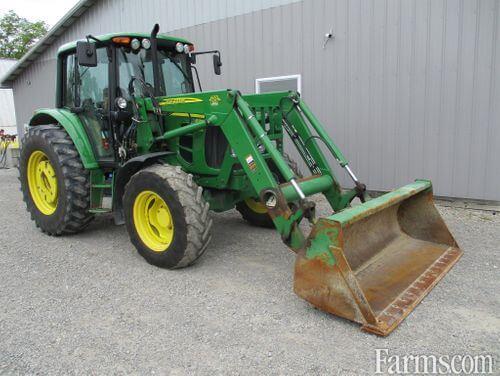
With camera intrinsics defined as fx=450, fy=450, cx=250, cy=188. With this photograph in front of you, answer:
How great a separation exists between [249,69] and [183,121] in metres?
3.98

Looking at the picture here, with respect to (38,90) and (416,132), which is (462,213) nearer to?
(416,132)

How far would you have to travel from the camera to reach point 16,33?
4759 centimetres

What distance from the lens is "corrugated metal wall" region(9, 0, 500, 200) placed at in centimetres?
617

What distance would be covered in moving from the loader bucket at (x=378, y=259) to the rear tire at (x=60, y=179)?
2.99 m

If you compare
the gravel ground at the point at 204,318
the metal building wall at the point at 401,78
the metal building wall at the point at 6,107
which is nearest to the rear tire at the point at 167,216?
the gravel ground at the point at 204,318

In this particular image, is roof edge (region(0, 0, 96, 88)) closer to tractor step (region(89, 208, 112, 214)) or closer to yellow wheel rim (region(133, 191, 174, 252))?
tractor step (region(89, 208, 112, 214))

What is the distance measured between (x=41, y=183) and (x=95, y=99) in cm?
148

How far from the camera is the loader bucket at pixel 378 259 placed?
124 inches

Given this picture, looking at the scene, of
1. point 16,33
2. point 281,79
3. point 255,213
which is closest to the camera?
point 255,213

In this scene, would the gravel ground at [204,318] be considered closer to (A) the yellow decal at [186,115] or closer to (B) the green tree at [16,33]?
(A) the yellow decal at [186,115]

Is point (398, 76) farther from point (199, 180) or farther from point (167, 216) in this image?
point (167, 216)

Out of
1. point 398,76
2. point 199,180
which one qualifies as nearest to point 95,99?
point 199,180

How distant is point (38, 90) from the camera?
13.8 metres

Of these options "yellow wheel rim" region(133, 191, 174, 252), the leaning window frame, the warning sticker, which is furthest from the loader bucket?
the leaning window frame
